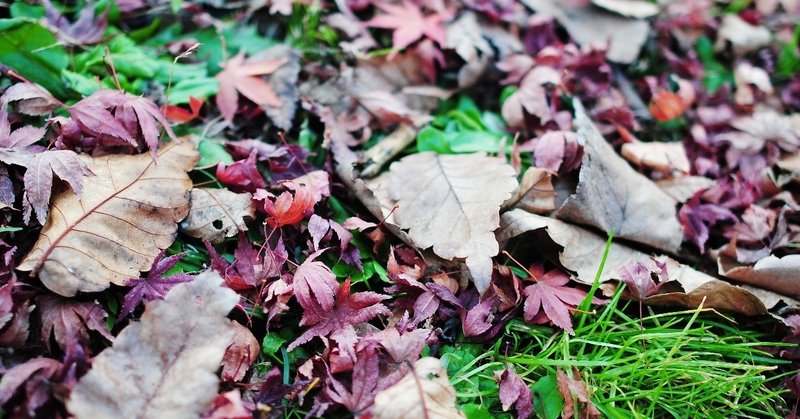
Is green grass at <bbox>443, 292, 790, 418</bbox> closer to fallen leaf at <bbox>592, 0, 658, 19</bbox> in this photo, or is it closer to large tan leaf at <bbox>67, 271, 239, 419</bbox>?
large tan leaf at <bbox>67, 271, 239, 419</bbox>

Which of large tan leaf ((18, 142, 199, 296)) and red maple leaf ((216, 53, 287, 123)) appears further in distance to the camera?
red maple leaf ((216, 53, 287, 123))

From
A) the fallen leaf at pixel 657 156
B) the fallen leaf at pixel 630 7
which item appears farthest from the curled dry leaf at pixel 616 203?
the fallen leaf at pixel 630 7

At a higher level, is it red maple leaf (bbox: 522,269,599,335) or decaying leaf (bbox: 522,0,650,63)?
decaying leaf (bbox: 522,0,650,63)

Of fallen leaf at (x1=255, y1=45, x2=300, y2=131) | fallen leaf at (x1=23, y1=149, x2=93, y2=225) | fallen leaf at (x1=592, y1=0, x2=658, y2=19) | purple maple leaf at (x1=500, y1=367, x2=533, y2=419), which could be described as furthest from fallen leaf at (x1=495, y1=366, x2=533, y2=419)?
A: fallen leaf at (x1=592, y1=0, x2=658, y2=19)

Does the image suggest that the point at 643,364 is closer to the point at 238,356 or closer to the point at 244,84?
the point at 238,356

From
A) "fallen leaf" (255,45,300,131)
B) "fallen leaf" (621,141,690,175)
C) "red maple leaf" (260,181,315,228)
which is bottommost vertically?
"fallen leaf" (621,141,690,175)

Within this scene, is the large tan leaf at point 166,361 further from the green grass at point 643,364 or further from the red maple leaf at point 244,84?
the red maple leaf at point 244,84

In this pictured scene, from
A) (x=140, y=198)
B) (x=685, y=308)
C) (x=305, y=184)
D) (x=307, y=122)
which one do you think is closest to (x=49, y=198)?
(x=140, y=198)

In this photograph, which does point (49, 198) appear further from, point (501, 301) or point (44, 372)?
point (501, 301)
